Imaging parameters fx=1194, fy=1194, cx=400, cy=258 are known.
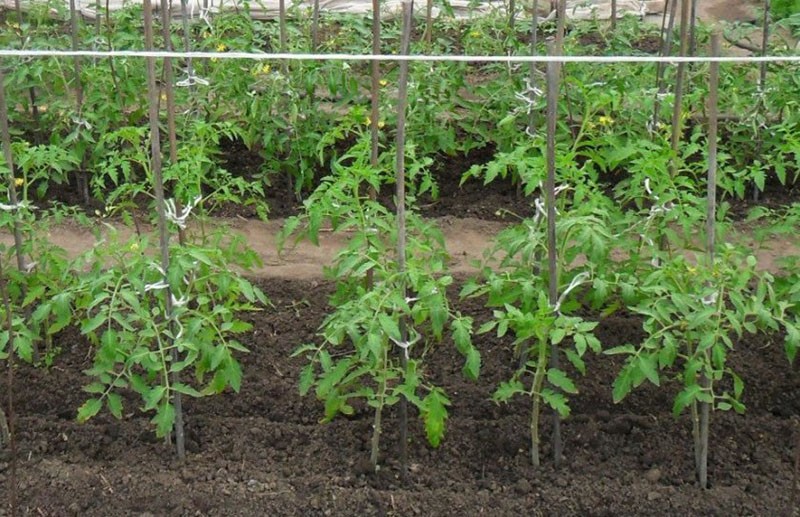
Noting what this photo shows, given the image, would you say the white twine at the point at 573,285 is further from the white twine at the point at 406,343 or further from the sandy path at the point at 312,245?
the sandy path at the point at 312,245

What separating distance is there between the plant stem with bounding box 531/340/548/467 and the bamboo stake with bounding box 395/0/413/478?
1.25 ft

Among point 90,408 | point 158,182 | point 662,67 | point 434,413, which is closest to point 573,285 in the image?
point 434,413

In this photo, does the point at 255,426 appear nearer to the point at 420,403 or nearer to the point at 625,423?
the point at 420,403

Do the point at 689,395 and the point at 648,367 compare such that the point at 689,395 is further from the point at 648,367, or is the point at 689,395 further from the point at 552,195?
the point at 552,195

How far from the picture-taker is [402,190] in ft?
10.9

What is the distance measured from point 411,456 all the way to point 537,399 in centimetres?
46

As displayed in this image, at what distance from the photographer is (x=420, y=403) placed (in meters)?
3.47

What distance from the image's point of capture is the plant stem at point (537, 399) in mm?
3419

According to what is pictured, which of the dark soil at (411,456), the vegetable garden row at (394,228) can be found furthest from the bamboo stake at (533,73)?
the dark soil at (411,456)

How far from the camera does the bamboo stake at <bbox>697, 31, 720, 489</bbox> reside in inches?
125

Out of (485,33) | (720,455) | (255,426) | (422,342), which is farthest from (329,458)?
(485,33)

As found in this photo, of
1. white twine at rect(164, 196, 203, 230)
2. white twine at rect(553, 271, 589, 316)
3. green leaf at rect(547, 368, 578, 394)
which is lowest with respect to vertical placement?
green leaf at rect(547, 368, 578, 394)

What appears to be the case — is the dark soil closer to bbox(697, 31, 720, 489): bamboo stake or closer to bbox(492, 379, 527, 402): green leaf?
bbox(697, 31, 720, 489): bamboo stake

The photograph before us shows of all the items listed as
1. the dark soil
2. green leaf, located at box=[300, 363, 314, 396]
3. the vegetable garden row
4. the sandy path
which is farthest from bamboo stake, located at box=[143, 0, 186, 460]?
the sandy path
